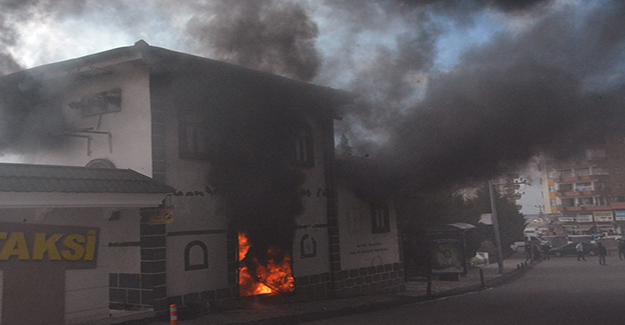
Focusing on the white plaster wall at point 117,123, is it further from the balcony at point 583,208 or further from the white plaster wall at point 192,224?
the balcony at point 583,208

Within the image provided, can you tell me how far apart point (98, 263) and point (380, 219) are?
8.91 meters

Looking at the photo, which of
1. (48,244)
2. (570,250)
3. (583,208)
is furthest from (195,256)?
(583,208)

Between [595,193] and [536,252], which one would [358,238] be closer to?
[536,252]

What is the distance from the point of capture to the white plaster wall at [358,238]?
15.0 metres

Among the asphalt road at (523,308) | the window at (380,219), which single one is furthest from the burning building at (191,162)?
the asphalt road at (523,308)

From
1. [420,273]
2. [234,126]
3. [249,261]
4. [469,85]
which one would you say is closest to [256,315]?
[249,261]

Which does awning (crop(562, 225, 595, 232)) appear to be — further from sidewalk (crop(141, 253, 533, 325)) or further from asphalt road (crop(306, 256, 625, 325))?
asphalt road (crop(306, 256, 625, 325))

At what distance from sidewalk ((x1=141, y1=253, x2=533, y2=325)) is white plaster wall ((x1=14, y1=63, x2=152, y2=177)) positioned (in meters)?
3.40

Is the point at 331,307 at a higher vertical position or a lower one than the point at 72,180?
lower

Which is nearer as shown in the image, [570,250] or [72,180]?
[72,180]

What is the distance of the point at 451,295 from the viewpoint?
15.1m

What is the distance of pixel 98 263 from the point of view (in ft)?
34.2

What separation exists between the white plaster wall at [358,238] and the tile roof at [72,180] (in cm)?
644

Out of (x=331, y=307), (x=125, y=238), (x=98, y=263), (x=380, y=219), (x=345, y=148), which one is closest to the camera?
(x=98, y=263)
